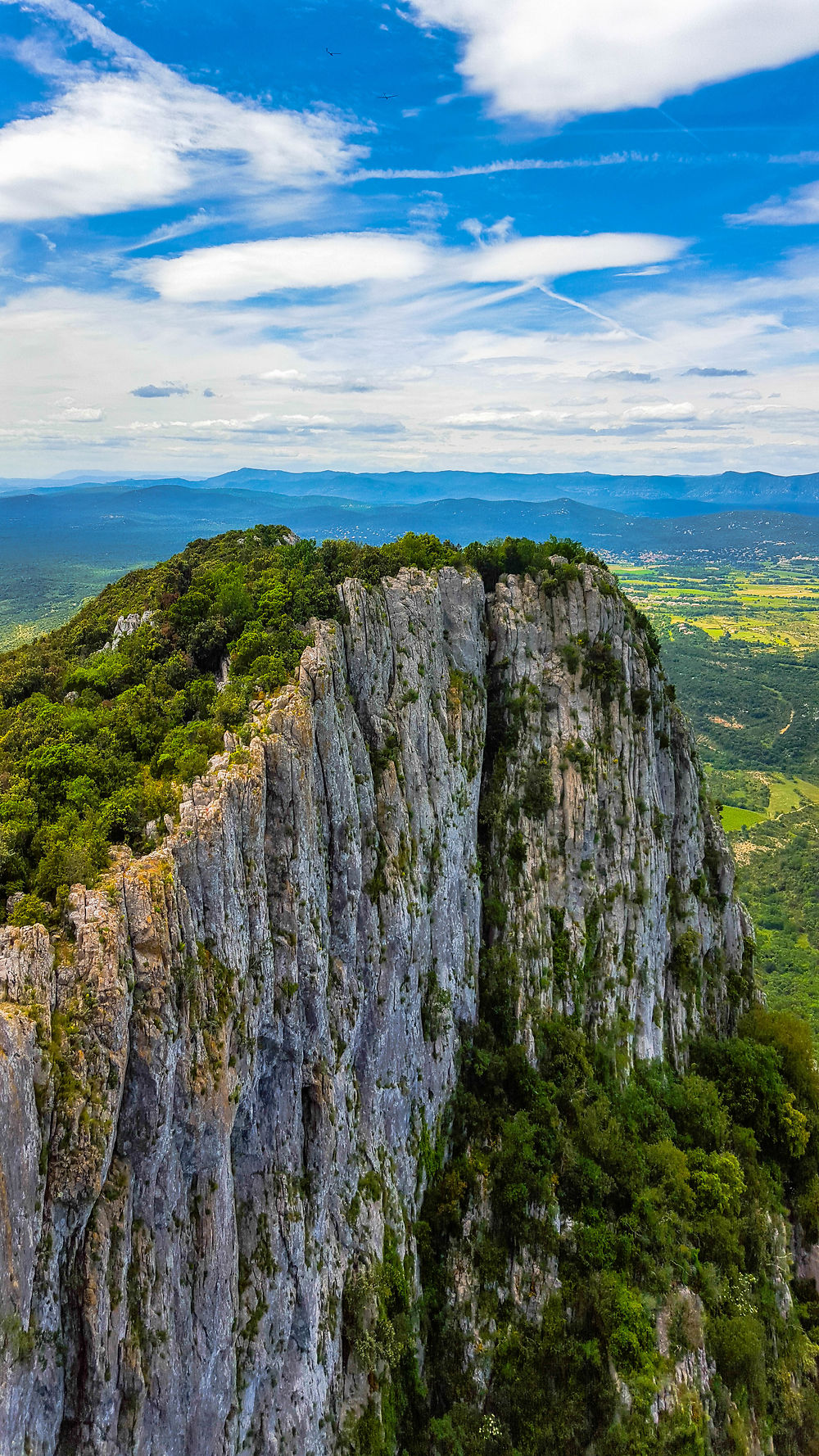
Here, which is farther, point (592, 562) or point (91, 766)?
point (592, 562)

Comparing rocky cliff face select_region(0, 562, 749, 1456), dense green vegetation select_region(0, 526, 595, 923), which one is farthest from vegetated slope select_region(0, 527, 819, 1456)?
dense green vegetation select_region(0, 526, 595, 923)

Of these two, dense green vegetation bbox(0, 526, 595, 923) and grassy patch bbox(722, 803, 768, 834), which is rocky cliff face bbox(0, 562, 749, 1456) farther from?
grassy patch bbox(722, 803, 768, 834)

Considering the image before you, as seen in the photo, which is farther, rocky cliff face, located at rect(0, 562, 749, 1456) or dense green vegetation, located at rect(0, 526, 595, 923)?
dense green vegetation, located at rect(0, 526, 595, 923)

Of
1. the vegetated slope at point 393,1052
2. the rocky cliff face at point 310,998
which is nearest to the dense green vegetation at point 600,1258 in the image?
the vegetated slope at point 393,1052

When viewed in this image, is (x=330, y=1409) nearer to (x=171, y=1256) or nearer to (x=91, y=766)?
(x=171, y=1256)

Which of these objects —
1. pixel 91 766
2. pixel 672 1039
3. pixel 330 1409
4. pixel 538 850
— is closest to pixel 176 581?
pixel 91 766

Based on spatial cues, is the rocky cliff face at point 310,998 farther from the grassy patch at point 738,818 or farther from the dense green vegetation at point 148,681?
the grassy patch at point 738,818
